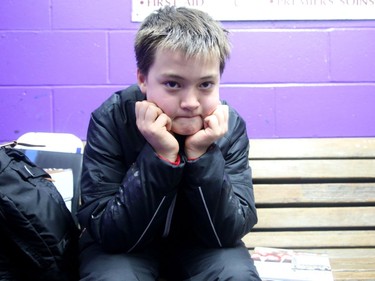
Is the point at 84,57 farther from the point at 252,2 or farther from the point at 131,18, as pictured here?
the point at 252,2

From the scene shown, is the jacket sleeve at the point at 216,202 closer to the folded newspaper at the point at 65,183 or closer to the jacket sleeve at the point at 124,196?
the jacket sleeve at the point at 124,196

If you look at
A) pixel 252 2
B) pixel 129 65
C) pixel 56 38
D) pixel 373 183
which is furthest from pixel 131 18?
pixel 373 183

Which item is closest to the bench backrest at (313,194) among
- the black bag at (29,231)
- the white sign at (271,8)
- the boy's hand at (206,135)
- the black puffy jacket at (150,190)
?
the black puffy jacket at (150,190)

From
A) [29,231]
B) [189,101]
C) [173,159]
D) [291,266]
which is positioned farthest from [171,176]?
[291,266]

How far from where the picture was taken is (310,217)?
1855mm

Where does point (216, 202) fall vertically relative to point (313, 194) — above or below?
above

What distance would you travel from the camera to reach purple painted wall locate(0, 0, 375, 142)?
2.00 m

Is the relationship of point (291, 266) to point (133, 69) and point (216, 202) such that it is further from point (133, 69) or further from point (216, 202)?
point (133, 69)

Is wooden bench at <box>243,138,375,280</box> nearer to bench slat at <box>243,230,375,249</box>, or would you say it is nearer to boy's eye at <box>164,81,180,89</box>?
bench slat at <box>243,230,375,249</box>

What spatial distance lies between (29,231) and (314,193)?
1091 millimetres

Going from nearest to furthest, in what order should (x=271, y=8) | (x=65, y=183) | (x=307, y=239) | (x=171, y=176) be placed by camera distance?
(x=171, y=176)
(x=65, y=183)
(x=307, y=239)
(x=271, y=8)

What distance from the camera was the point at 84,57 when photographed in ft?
6.62

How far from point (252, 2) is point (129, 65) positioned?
0.57 metres

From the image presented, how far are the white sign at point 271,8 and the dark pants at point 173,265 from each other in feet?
3.40
